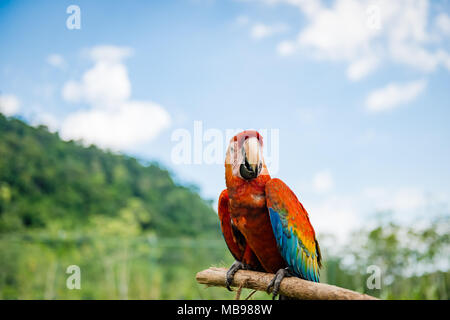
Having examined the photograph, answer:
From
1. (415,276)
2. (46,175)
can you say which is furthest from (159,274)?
(415,276)

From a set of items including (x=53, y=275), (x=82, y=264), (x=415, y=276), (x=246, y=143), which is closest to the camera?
(x=246, y=143)

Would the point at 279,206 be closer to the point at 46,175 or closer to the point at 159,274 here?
the point at 159,274

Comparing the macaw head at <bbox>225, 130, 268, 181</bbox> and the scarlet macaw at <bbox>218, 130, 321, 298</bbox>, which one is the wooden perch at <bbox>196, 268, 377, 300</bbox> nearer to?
the scarlet macaw at <bbox>218, 130, 321, 298</bbox>

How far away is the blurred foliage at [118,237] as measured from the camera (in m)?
6.12

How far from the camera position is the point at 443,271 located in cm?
546

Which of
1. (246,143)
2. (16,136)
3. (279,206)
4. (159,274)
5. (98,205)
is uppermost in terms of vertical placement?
(16,136)

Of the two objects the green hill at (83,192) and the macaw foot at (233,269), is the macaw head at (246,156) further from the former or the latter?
the green hill at (83,192)

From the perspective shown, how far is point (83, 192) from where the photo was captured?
1012 cm

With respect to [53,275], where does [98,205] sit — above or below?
above

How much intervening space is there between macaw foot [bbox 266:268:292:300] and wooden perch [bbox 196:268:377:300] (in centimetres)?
2

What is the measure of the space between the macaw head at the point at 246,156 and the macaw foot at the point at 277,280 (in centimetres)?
50
